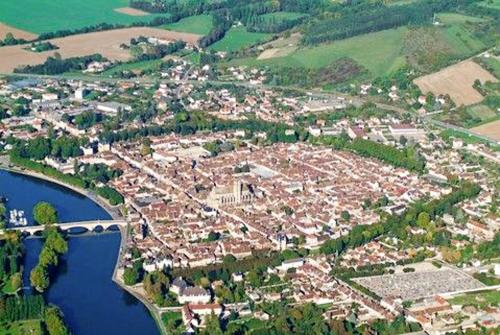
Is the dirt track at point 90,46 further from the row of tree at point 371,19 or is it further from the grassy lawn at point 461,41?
the grassy lawn at point 461,41

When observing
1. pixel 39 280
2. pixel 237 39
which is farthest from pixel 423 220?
pixel 237 39

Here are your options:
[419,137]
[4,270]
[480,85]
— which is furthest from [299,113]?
[4,270]

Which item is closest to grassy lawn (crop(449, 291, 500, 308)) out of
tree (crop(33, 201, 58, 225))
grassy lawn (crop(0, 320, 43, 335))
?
grassy lawn (crop(0, 320, 43, 335))

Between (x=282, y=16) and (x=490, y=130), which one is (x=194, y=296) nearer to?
(x=490, y=130)

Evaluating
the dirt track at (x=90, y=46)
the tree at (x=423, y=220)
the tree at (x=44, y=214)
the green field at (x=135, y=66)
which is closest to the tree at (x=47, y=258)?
the tree at (x=44, y=214)

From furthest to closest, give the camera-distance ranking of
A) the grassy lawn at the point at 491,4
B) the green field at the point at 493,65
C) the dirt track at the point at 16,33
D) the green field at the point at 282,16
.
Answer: the green field at the point at 282,16, the grassy lawn at the point at 491,4, the dirt track at the point at 16,33, the green field at the point at 493,65
